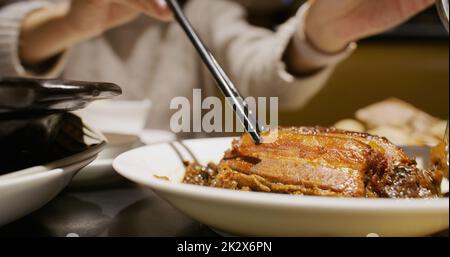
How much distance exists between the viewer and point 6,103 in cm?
49

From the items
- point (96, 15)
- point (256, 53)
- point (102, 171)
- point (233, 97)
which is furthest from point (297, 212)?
point (256, 53)

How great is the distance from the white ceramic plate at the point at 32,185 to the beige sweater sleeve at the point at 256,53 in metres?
0.99

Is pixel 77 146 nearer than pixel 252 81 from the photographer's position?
Yes

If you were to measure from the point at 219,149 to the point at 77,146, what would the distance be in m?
0.24

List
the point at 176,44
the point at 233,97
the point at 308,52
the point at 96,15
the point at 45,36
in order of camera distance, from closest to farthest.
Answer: the point at 233,97 → the point at 308,52 → the point at 96,15 → the point at 45,36 → the point at 176,44

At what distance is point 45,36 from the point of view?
5.60 ft

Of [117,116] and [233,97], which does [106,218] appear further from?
[117,116]

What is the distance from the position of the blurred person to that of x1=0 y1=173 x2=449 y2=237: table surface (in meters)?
0.52

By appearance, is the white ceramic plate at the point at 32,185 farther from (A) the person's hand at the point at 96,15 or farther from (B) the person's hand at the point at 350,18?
(A) the person's hand at the point at 96,15

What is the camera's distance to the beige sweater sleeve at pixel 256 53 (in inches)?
59.0

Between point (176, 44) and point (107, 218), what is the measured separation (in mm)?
1737
